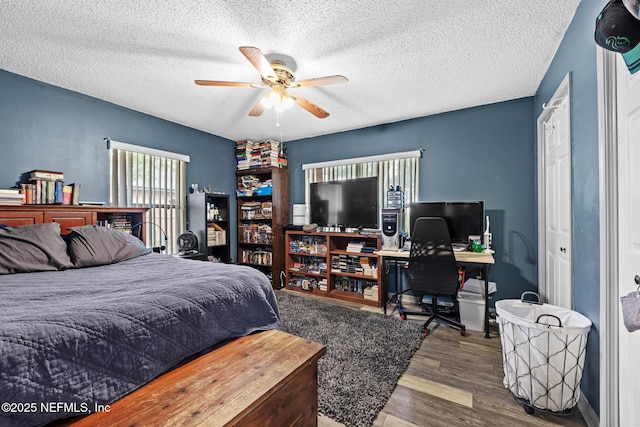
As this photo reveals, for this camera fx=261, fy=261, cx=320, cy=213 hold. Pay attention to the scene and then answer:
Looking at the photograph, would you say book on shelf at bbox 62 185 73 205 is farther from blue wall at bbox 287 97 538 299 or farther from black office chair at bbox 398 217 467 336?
blue wall at bbox 287 97 538 299

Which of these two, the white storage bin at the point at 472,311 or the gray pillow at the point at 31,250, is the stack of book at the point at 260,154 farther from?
the white storage bin at the point at 472,311

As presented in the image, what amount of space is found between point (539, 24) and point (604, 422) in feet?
7.65

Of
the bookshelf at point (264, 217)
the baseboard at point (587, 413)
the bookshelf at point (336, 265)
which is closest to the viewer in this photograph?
the baseboard at point (587, 413)

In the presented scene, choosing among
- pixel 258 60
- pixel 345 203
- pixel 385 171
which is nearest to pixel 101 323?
pixel 258 60

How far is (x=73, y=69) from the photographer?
226cm

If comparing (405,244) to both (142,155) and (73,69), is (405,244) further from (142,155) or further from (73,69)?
(73,69)

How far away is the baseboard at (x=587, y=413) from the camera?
1.40 metres

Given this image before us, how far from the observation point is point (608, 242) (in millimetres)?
1271

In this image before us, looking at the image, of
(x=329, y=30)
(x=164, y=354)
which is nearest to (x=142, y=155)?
(x=329, y=30)

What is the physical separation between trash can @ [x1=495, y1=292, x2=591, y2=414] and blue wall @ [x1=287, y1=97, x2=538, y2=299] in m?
1.42

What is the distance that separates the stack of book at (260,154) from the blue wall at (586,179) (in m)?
3.52

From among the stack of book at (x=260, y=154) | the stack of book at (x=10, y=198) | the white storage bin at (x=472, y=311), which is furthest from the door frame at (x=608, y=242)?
the stack of book at (x=10, y=198)

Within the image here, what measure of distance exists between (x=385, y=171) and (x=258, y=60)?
7.89ft

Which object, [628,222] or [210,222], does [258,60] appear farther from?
[210,222]
